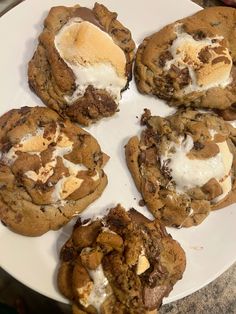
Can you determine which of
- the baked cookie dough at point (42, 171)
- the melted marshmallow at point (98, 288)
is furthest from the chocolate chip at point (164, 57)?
the melted marshmallow at point (98, 288)

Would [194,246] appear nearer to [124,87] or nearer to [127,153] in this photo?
[127,153]

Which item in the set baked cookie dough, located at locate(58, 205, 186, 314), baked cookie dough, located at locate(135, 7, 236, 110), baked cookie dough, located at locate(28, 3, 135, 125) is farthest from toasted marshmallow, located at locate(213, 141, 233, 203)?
baked cookie dough, located at locate(28, 3, 135, 125)

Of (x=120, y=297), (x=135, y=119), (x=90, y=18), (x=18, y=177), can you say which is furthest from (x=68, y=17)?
(x=120, y=297)

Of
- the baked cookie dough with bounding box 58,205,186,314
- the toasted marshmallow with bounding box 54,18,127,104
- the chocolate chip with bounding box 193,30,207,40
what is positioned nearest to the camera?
the baked cookie dough with bounding box 58,205,186,314

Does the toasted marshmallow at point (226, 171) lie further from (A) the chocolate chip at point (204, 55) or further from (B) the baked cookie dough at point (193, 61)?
(A) the chocolate chip at point (204, 55)

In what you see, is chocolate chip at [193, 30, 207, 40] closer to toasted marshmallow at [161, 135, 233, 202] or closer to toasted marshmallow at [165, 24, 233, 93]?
toasted marshmallow at [165, 24, 233, 93]

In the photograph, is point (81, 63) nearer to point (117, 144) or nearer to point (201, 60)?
point (117, 144)
